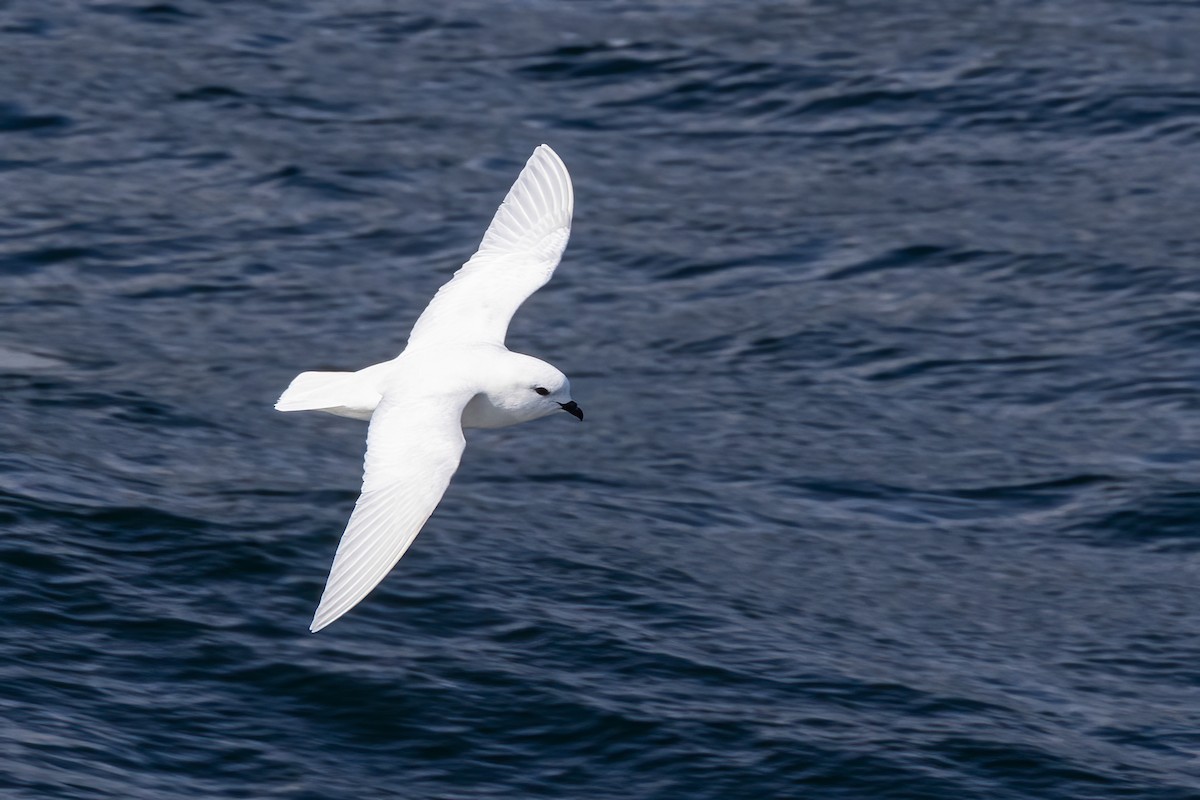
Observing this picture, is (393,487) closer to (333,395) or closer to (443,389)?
(443,389)

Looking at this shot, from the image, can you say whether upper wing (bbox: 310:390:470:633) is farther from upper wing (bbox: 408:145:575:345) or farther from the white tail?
upper wing (bbox: 408:145:575:345)

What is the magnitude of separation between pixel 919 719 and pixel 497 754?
2.13m

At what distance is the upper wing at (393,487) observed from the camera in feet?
26.6

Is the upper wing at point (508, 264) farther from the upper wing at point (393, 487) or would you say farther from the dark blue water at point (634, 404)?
the dark blue water at point (634, 404)

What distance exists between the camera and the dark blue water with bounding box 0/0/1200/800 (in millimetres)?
10328

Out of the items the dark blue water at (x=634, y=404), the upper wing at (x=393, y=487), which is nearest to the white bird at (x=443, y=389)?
the upper wing at (x=393, y=487)

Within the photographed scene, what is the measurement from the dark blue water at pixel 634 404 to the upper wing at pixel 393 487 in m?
1.71

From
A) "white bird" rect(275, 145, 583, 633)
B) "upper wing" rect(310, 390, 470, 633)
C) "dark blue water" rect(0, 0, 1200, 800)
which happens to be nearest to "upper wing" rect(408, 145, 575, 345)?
"white bird" rect(275, 145, 583, 633)

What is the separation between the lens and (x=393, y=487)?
867 centimetres

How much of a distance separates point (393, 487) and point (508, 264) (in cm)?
268

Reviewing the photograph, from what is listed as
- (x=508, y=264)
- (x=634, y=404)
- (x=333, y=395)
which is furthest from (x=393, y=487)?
(x=634, y=404)

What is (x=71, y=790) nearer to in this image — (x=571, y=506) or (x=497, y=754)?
(x=497, y=754)

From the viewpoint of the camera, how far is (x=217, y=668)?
1041 cm

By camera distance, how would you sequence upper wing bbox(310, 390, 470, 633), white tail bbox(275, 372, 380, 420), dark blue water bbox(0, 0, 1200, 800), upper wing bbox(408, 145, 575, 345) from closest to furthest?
1. upper wing bbox(310, 390, 470, 633)
2. white tail bbox(275, 372, 380, 420)
3. dark blue water bbox(0, 0, 1200, 800)
4. upper wing bbox(408, 145, 575, 345)
